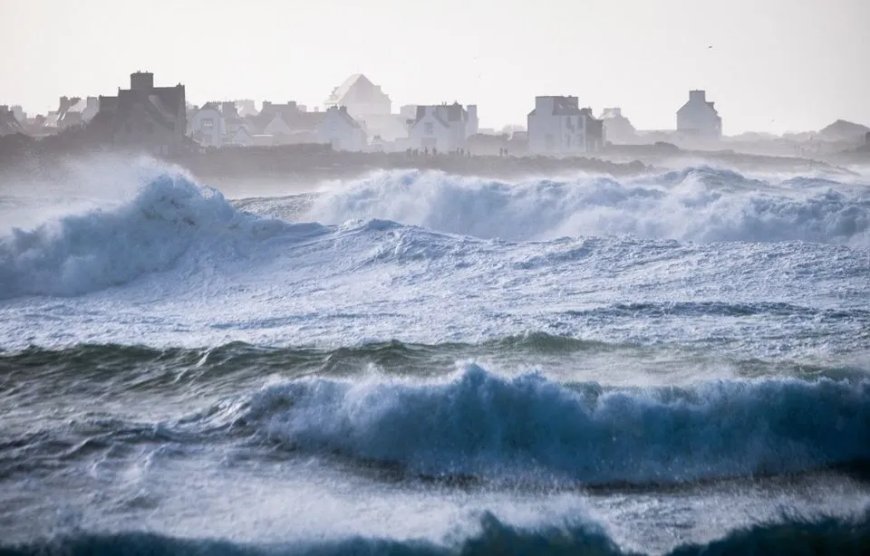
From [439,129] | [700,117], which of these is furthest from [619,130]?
[439,129]

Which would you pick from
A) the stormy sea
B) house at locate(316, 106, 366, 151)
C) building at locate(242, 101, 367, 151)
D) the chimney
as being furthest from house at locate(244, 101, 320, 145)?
the stormy sea

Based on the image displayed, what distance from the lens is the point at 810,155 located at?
212ft

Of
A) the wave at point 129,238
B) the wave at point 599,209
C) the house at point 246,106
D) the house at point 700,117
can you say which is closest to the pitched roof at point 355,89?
the house at point 246,106

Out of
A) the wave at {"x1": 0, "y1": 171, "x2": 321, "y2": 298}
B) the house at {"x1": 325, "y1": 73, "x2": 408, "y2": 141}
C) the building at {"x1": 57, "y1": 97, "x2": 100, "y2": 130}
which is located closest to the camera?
Result: the wave at {"x1": 0, "y1": 171, "x2": 321, "y2": 298}

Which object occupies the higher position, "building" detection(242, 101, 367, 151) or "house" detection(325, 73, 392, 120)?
"house" detection(325, 73, 392, 120)

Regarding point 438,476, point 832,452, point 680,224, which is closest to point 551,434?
point 438,476

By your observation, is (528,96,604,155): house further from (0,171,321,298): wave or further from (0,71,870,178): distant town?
(0,171,321,298): wave

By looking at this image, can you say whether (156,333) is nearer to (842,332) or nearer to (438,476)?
(438,476)

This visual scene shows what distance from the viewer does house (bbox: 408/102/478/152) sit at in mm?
53094

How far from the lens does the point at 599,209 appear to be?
811 inches

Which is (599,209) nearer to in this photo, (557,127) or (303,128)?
(557,127)

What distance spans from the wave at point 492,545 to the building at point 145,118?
38.1 m

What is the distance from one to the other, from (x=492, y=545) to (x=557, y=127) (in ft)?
162

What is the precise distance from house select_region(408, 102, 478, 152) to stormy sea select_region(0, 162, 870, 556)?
125 feet
